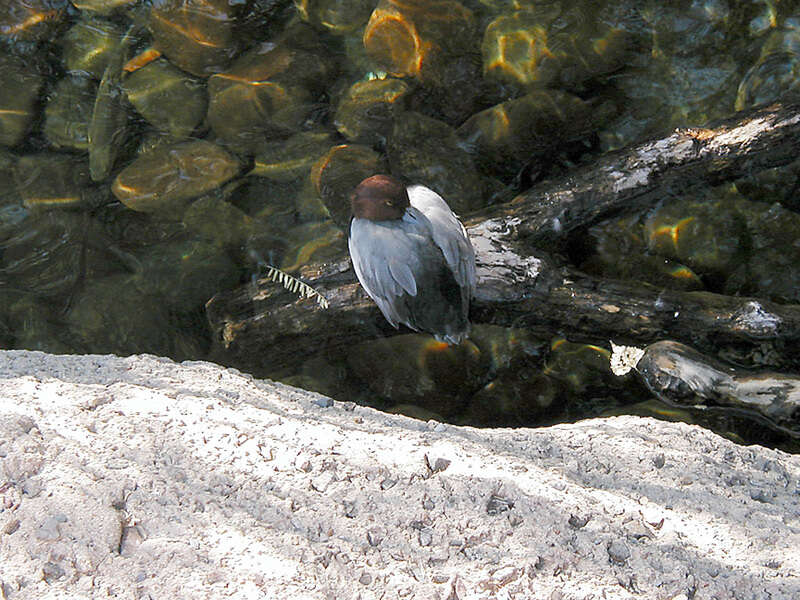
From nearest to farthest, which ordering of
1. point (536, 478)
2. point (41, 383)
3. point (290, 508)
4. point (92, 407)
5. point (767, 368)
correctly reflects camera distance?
point (290, 508) → point (536, 478) → point (92, 407) → point (41, 383) → point (767, 368)

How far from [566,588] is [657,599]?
0.22m

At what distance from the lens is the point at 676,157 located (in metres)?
3.20

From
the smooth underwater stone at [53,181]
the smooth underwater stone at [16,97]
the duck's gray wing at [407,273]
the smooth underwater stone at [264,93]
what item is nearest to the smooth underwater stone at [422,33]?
the smooth underwater stone at [264,93]

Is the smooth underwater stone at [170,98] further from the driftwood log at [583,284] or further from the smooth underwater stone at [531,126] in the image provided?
the smooth underwater stone at [531,126]

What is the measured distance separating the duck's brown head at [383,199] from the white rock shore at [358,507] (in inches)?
46.8

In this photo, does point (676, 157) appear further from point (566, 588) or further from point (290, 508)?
point (290, 508)

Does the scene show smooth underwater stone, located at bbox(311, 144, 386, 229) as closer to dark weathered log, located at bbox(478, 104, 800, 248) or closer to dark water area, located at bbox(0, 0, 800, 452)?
dark water area, located at bbox(0, 0, 800, 452)

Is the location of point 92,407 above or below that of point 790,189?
below

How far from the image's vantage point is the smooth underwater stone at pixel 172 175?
13.4ft

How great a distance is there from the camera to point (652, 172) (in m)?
3.24

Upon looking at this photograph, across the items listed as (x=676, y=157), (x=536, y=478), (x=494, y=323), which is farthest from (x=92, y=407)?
(x=676, y=157)

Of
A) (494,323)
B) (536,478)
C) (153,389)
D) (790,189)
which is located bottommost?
(494,323)

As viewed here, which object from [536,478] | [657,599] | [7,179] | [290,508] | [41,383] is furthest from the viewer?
[7,179]

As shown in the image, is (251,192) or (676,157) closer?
(676,157)
